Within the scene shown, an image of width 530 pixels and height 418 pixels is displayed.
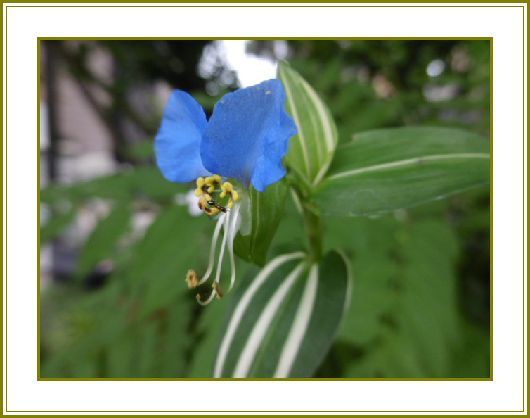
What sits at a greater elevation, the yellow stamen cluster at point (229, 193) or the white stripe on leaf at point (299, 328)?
the yellow stamen cluster at point (229, 193)

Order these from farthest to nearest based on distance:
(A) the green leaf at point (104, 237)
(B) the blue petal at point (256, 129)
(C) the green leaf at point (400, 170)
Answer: (A) the green leaf at point (104, 237) → (C) the green leaf at point (400, 170) → (B) the blue petal at point (256, 129)

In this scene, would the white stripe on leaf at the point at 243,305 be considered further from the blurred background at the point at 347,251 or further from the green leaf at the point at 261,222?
the green leaf at the point at 261,222

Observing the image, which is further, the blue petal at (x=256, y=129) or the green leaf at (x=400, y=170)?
Result: the green leaf at (x=400, y=170)

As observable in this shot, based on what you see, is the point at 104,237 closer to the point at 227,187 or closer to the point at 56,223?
the point at 56,223

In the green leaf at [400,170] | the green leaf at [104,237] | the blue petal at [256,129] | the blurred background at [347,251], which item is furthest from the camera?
the green leaf at [104,237]

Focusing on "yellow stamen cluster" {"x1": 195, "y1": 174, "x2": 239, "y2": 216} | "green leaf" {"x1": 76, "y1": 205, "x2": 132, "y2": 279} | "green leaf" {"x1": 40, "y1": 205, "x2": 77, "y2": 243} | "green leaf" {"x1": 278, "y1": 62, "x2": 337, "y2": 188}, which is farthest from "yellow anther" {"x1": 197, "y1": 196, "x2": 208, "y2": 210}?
"green leaf" {"x1": 40, "y1": 205, "x2": 77, "y2": 243}

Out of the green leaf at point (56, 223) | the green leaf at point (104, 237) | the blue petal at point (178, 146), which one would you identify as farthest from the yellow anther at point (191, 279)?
the green leaf at point (56, 223)

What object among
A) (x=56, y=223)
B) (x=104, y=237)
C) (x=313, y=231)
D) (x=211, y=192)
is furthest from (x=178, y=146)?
(x=56, y=223)
